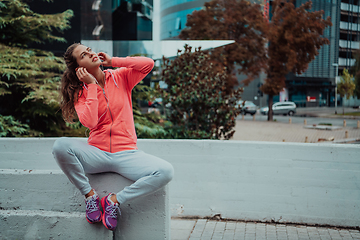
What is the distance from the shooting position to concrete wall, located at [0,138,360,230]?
3.75 metres

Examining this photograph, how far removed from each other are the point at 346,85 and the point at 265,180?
28.4 metres

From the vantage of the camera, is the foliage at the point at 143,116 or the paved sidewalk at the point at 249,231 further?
the foliage at the point at 143,116

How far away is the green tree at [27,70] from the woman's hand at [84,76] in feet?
16.5

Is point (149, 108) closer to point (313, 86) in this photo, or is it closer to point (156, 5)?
point (156, 5)

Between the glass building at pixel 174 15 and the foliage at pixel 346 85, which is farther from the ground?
the glass building at pixel 174 15

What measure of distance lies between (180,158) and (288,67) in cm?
2148

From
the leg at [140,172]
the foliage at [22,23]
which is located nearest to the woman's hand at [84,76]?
the leg at [140,172]

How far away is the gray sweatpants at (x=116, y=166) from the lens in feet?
8.23

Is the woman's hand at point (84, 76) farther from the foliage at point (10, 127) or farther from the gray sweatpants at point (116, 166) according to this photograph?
the foliage at point (10, 127)

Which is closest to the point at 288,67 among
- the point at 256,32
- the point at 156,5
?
the point at 256,32

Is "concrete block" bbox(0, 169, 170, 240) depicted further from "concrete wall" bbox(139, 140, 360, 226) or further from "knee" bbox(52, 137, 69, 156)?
"concrete wall" bbox(139, 140, 360, 226)

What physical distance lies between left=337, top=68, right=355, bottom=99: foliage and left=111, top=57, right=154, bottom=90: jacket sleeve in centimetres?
2829

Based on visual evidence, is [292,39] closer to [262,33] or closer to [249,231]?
[262,33]

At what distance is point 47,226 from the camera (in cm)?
278
